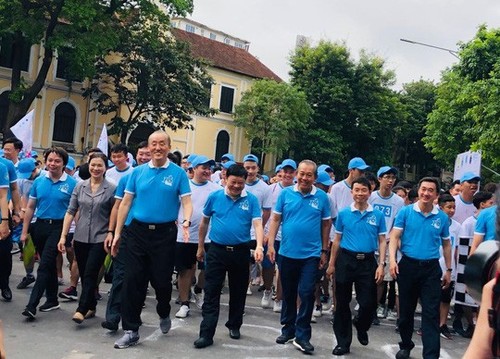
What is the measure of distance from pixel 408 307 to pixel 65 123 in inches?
1122

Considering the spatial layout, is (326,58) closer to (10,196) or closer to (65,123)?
(65,123)

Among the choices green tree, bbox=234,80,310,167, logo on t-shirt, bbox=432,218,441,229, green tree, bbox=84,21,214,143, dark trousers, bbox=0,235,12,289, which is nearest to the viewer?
logo on t-shirt, bbox=432,218,441,229

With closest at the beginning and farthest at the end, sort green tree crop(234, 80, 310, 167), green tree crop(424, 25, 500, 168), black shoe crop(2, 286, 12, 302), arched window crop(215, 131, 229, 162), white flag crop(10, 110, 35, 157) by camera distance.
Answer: black shoe crop(2, 286, 12, 302) < white flag crop(10, 110, 35, 157) < green tree crop(424, 25, 500, 168) < green tree crop(234, 80, 310, 167) < arched window crop(215, 131, 229, 162)

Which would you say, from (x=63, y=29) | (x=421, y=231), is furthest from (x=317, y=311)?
(x=63, y=29)

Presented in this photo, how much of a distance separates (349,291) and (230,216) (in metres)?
1.48

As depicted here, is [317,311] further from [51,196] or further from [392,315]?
[51,196]

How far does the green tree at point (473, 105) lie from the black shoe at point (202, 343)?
1274 centimetres

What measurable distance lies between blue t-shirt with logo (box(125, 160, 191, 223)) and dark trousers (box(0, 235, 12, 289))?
192 cm

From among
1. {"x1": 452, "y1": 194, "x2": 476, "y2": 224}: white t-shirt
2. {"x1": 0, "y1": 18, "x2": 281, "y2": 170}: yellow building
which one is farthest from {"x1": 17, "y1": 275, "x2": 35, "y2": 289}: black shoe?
{"x1": 0, "y1": 18, "x2": 281, "y2": 170}: yellow building

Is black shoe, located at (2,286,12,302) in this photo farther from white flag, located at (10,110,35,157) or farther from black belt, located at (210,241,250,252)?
white flag, located at (10,110,35,157)

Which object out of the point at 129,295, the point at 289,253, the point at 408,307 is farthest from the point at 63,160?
the point at 408,307

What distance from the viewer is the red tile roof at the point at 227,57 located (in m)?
38.9

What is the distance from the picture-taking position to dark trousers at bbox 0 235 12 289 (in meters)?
6.74

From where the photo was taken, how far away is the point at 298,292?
20.2 feet
